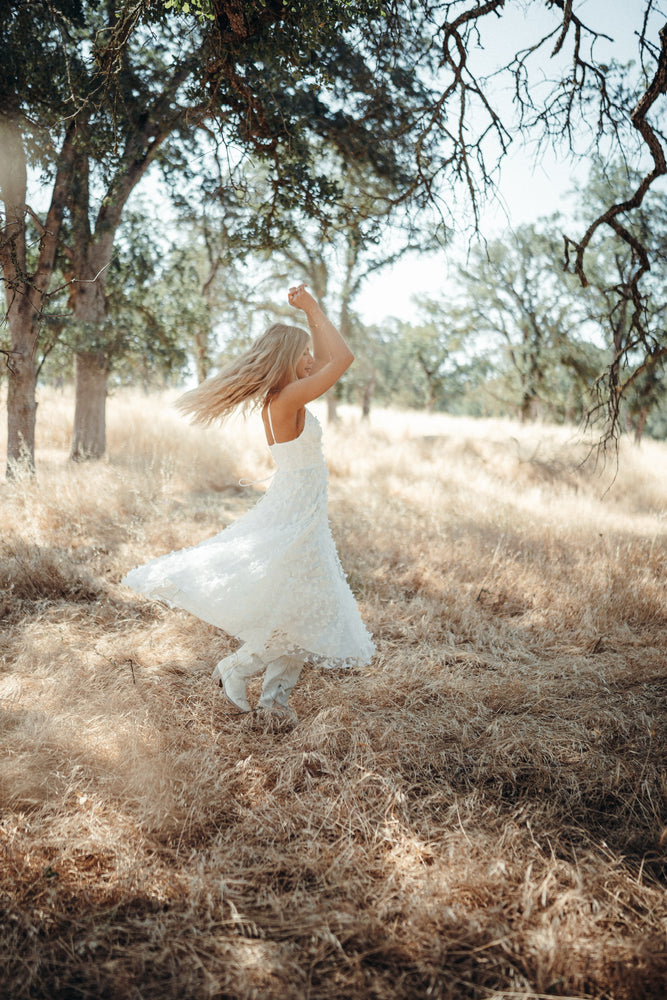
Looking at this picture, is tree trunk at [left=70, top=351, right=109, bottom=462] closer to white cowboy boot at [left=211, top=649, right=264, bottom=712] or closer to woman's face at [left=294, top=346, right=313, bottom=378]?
white cowboy boot at [left=211, top=649, right=264, bottom=712]

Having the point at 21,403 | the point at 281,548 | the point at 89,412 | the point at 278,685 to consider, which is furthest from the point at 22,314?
the point at 278,685

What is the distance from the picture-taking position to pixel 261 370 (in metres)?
3.12

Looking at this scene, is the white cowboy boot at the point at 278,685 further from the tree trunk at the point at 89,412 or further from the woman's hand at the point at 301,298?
the tree trunk at the point at 89,412

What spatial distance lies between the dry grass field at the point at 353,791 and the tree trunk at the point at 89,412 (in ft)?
11.9

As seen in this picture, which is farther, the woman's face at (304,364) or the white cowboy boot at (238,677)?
the white cowboy boot at (238,677)

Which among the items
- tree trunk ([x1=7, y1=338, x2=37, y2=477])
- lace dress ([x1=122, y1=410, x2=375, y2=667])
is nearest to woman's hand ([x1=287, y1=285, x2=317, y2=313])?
lace dress ([x1=122, y1=410, x2=375, y2=667])

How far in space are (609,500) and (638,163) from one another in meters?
6.63

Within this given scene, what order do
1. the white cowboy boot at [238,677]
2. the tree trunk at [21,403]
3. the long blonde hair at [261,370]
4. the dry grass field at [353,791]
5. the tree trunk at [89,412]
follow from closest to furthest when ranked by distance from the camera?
the dry grass field at [353,791]
the long blonde hair at [261,370]
the white cowboy boot at [238,677]
the tree trunk at [21,403]
the tree trunk at [89,412]

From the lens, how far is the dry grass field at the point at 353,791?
6.27ft

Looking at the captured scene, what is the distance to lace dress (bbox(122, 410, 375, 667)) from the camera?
125 inches

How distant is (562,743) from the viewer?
3.22m

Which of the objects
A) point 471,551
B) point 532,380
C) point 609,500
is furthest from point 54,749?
point 532,380

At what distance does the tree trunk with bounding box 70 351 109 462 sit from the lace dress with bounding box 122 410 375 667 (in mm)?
6822

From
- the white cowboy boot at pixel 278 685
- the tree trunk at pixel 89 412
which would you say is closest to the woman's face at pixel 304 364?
the white cowboy boot at pixel 278 685
